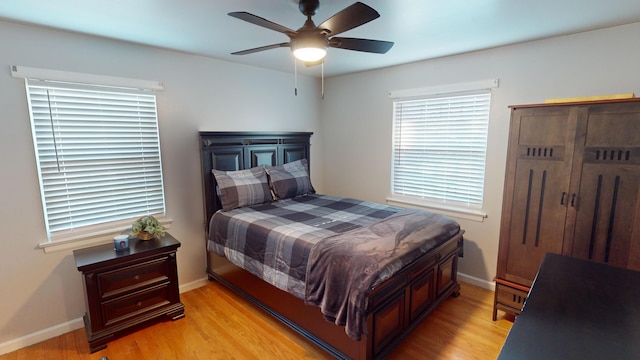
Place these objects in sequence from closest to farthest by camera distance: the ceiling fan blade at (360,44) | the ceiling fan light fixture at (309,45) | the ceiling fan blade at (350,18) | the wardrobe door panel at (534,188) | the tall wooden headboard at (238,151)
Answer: the ceiling fan blade at (350,18)
the ceiling fan light fixture at (309,45)
the ceiling fan blade at (360,44)
the wardrobe door panel at (534,188)
the tall wooden headboard at (238,151)

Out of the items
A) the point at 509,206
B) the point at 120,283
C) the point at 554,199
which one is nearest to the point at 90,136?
the point at 120,283

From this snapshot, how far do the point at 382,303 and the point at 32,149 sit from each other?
2806 millimetres

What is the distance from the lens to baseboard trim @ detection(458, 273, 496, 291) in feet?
10.3

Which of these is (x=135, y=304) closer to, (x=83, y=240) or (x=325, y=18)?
(x=83, y=240)

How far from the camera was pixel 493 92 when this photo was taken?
2930 mm

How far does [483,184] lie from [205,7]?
2910 millimetres

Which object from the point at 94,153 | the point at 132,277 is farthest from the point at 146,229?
the point at 94,153

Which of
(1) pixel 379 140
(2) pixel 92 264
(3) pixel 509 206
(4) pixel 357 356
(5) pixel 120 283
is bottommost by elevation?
(4) pixel 357 356

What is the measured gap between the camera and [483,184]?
311 cm

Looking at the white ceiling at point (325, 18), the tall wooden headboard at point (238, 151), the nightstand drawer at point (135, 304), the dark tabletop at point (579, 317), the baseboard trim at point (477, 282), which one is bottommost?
the baseboard trim at point (477, 282)

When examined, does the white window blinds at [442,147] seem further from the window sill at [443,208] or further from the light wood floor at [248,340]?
the light wood floor at [248,340]

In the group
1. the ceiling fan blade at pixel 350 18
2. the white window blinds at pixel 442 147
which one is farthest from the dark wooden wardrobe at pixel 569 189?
the ceiling fan blade at pixel 350 18

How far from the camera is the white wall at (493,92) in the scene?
2.38 m

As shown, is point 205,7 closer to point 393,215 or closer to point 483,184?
point 393,215
